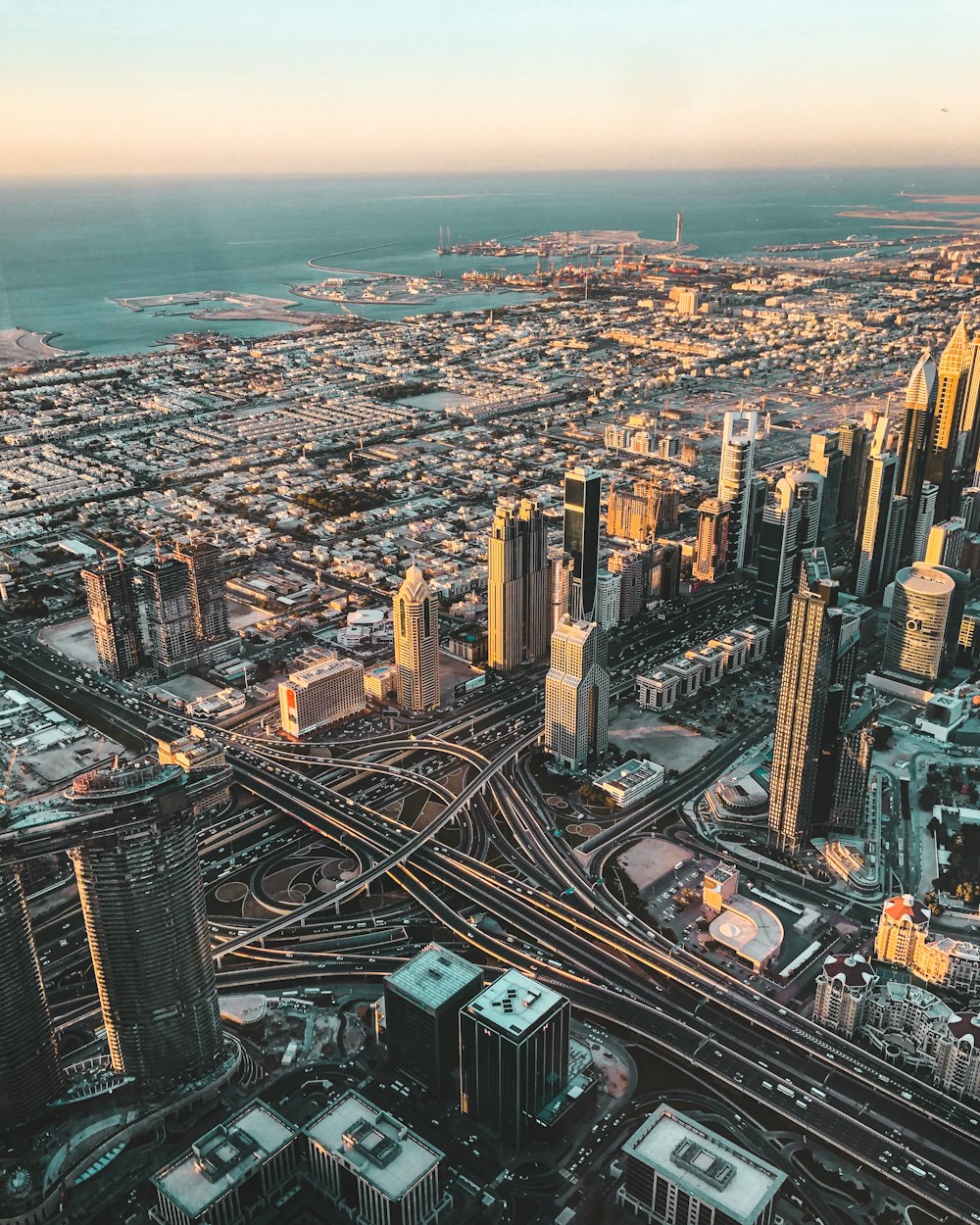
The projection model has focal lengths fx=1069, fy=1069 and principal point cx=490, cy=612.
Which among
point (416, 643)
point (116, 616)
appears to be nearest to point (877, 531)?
point (416, 643)

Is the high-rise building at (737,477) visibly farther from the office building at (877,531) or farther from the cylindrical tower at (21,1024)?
the cylindrical tower at (21,1024)

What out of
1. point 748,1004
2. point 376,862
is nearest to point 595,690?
point 376,862

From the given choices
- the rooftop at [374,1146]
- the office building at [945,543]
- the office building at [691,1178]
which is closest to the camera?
the office building at [691,1178]

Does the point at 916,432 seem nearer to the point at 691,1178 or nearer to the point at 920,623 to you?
the point at 920,623

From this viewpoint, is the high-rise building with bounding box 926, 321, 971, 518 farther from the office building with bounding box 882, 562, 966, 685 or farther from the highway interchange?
the highway interchange

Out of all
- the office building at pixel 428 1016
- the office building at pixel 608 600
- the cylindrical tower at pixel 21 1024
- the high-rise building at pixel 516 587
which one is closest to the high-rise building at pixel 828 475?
the office building at pixel 608 600
